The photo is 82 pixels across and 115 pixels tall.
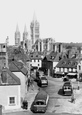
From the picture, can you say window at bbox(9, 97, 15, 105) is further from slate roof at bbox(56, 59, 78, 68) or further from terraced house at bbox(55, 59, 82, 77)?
slate roof at bbox(56, 59, 78, 68)

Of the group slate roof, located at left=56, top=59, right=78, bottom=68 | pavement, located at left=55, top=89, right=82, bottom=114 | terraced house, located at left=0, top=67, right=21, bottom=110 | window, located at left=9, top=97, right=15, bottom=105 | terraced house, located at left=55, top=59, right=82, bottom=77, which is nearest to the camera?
pavement, located at left=55, top=89, right=82, bottom=114

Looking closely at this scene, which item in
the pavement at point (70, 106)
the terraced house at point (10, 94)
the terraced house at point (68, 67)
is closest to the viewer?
the pavement at point (70, 106)

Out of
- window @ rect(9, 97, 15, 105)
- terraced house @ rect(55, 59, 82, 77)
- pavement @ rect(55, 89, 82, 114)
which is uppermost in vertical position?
terraced house @ rect(55, 59, 82, 77)


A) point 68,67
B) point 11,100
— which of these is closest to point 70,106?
point 11,100

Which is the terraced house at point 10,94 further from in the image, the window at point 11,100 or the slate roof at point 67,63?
the slate roof at point 67,63

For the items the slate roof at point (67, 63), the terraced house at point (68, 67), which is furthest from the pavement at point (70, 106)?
the slate roof at point (67, 63)

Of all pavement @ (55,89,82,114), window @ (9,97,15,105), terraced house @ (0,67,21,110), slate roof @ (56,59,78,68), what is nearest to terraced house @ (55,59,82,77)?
slate roof @ (56,59,78,68)

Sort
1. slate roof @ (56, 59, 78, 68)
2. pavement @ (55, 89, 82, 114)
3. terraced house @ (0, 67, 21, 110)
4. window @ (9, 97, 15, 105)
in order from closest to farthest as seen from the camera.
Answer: pavement @ (55, 89, 82, 114), terraced house @ (0, 67, 21, 110), window @ (9, 97, 15, 105), slate roof @ (56, 59, 78, 68)

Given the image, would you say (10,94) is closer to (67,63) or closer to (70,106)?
(70,106)

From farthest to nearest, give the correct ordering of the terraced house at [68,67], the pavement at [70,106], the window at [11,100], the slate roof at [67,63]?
1. the slate roof at [67,63]
2. the terraced house at [68,67]
3. the window at [11,100]
4. the pavement at [70,106]

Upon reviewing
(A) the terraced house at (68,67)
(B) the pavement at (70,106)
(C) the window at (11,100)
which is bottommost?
(B) the pavement at (70,106)

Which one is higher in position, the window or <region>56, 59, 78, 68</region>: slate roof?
<region>56, 59, 78, 68</region>: slate roof

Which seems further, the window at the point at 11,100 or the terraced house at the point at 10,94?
the window at the point at 11,100

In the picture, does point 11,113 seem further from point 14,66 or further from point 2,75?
point 14,66
